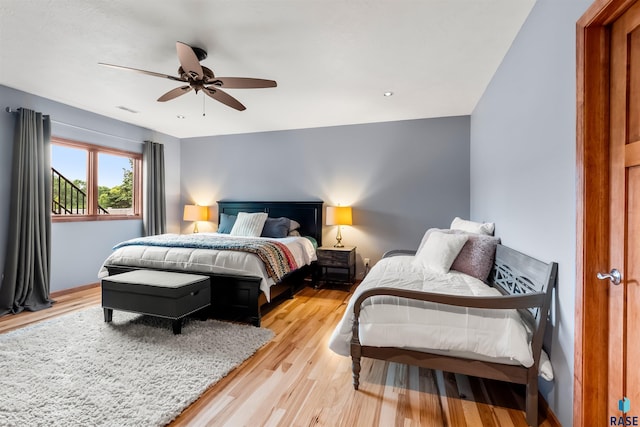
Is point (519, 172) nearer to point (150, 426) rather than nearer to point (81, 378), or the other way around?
point (150, 426)

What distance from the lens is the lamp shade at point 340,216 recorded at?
430 centimetres

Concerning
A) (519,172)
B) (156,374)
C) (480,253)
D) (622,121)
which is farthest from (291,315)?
(622,121)

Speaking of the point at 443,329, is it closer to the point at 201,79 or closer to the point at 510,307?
the point at 510,307

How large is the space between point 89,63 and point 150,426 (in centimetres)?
300

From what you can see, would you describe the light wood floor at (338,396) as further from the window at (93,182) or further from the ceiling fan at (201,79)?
the window at (93,182)

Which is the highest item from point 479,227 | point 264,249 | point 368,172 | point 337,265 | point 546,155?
point 368,172

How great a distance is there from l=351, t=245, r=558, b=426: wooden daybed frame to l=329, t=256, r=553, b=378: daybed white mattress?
0.04m

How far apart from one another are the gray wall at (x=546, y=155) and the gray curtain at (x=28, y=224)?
4807mm

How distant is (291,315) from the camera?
323 centimetres

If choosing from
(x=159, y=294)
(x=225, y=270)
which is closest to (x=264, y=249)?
(x=225, y=270)

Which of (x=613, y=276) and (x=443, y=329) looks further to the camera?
(x=443, y=329)

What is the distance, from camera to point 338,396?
184cm

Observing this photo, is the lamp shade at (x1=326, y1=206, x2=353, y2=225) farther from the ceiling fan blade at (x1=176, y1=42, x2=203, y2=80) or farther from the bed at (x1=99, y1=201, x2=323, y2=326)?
the ceiling fan blade at (x1=176, y1=42, x2=203, y2=80)

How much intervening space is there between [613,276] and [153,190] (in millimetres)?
5491
